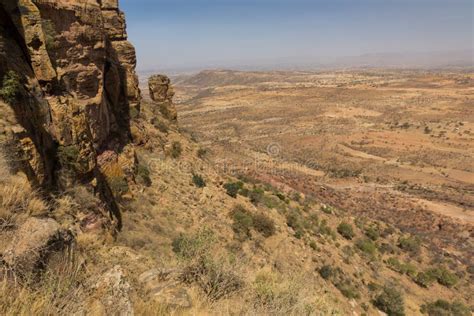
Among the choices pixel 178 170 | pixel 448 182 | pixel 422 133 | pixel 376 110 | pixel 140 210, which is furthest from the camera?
pixel 376 110

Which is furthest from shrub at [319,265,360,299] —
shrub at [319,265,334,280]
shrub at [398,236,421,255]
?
shrub at [398,236,421,255]

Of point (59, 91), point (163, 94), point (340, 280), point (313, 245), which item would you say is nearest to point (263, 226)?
point (313, 245)

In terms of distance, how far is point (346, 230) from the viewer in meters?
17.9

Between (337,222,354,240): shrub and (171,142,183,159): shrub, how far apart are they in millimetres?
9434

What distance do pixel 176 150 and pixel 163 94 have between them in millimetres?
7014

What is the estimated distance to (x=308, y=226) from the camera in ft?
53.8

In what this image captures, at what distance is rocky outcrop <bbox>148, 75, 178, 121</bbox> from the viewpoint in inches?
879

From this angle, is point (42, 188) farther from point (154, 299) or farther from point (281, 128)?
point (281, 128)

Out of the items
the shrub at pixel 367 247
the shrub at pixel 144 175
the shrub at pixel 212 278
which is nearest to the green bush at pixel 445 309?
the shrub at pixel 367 247

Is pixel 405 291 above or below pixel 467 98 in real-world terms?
below

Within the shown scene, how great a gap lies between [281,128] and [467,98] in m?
48.9

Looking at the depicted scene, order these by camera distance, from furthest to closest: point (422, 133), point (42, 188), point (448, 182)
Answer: point (422, 133), point (448, 182), point (42, 188)

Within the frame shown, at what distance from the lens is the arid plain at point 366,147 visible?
25672 mm

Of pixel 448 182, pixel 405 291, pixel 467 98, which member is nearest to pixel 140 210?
pixel 405 291
